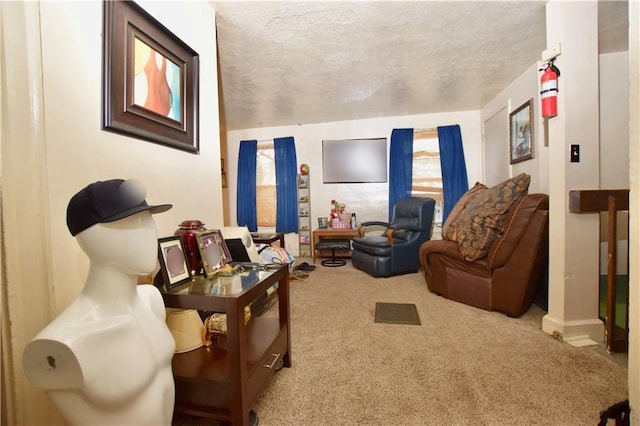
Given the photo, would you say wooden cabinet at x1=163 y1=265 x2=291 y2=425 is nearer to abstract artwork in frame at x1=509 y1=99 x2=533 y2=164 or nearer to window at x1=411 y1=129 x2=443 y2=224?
abstract artwork in frame at x1=509 y1=99 x2=533 y2=164

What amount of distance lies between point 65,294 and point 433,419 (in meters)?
1.43

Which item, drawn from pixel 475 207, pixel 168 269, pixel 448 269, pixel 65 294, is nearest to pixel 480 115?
pixel 475 207

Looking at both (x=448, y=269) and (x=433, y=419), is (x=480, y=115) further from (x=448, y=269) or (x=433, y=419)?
(x=433, y=419)

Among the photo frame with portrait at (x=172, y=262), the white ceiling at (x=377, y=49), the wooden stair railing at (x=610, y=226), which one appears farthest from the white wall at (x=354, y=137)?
the photo frame with portrait at (x=172, y=262)

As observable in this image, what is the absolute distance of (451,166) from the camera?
404 cm

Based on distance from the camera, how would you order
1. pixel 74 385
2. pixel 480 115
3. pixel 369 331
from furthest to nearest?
pixel 480 115
pixel 369 331
pixel 74 385

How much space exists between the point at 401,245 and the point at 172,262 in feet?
8.62

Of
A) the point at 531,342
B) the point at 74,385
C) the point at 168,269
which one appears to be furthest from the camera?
the point at 531,342

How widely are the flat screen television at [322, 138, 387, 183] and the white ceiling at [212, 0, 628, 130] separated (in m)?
0.76

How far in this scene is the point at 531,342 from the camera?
5.57 feet

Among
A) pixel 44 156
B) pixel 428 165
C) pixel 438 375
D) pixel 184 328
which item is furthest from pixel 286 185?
pixel 44 156

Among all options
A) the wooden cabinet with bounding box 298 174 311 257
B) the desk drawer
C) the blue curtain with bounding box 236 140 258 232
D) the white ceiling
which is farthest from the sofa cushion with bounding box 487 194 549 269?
the blue curtain with bounding box 236 140 258 232

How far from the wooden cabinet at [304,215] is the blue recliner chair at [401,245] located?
1219 millimetres

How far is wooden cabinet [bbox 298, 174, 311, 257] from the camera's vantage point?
14.7ft
